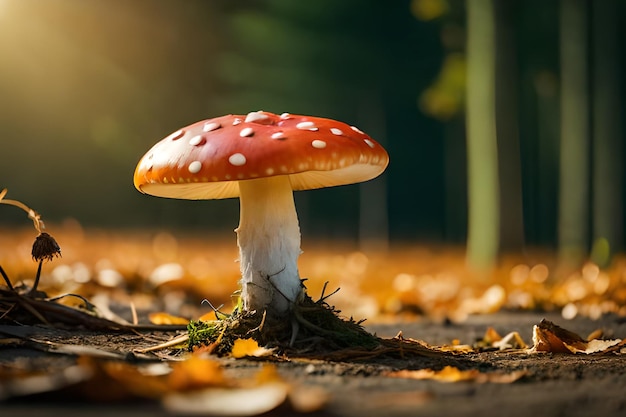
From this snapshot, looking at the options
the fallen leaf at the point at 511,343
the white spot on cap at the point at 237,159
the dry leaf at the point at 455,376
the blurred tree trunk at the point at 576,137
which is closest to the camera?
the dry leaf at the point at 455,376

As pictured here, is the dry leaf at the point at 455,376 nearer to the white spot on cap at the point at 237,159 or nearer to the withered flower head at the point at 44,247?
the white spot on cap at the point at 237,159

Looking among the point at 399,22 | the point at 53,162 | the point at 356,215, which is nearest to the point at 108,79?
the point at 53,162

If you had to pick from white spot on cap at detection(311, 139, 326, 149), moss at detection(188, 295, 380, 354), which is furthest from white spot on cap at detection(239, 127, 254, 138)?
moss at detection(188, 295, 380, 354)

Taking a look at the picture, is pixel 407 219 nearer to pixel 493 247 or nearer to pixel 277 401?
pixel 493 247

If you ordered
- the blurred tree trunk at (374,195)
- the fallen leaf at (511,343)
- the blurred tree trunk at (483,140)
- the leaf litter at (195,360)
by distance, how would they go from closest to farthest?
the leaf litter at (195,360) < the fallen leaf at (511,343) < the blurred tree trunk at (483,140) < the blurred tree trunk at (374,195)

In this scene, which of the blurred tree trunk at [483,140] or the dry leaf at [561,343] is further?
the blurred tree trunk at [483,140]

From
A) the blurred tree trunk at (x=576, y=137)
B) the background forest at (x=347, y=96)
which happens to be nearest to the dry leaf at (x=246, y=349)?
the background forest at (x=347, y=96)

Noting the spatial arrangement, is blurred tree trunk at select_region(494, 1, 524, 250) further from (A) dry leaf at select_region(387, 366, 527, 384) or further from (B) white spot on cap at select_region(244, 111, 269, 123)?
(A) dry leaf at select_region(387, 366, 527, 384)
